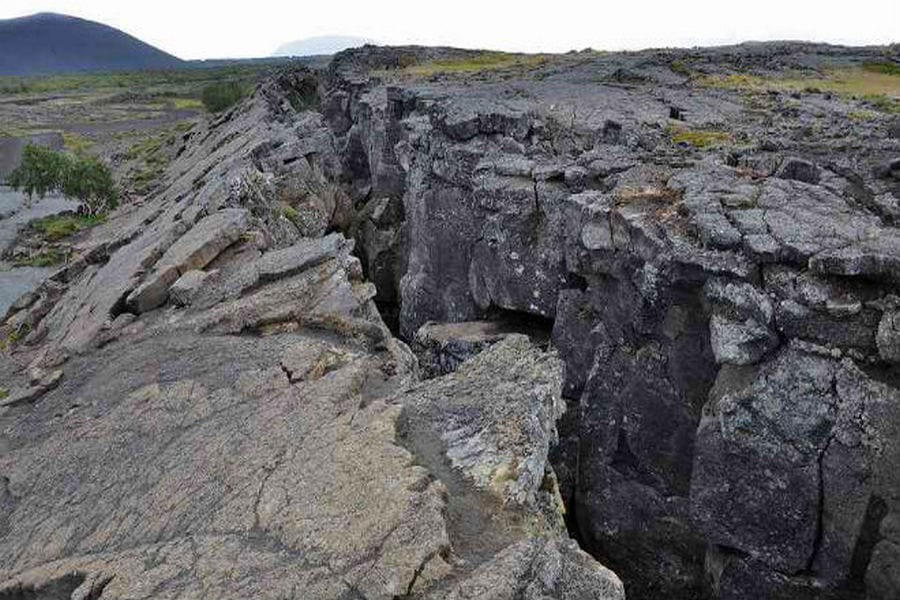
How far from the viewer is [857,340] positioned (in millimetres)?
17125

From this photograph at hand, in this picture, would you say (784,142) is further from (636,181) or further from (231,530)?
(231,530)

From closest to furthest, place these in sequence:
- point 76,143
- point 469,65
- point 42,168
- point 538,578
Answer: point 538,578 < point 42,168 < point 469,65 < point 76,143

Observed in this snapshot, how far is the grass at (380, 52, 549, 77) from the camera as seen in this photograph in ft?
244

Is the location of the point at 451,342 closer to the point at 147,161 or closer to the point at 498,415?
the point at 498,415

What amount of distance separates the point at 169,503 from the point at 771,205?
16.5 meters

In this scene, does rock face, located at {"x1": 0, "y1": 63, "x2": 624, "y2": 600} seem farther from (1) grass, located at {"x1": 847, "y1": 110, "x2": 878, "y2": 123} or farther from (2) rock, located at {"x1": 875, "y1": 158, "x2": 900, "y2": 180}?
(1) grass, located at {"x1": 847, "y1": 110, "x2": 878, "y2": 123}

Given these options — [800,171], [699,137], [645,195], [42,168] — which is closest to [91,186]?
[42,168]

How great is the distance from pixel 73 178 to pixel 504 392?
6800cm

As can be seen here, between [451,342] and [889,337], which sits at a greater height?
[889,337]

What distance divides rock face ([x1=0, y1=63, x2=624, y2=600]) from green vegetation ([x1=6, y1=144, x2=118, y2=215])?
53155 millimetres

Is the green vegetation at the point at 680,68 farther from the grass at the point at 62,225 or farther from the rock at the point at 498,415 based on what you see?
the rock at the point at 498,415

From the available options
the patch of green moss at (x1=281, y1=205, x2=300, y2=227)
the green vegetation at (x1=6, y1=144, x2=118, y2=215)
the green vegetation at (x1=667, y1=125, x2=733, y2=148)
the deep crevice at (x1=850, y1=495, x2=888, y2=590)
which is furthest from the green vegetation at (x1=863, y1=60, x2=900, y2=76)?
the green vegetation at (x1=6, y1=144, x2=118, y2=215)

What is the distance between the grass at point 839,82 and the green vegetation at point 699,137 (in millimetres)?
13681

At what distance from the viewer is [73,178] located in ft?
233
